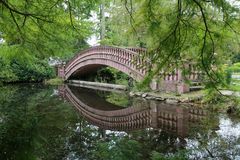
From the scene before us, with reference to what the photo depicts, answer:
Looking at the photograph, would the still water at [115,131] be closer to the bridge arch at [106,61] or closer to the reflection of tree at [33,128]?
the reflection of tree at [33,128]

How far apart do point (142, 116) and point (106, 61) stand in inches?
338

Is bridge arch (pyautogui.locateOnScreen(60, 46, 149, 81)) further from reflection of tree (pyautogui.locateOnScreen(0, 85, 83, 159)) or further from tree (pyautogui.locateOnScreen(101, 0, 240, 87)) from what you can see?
tree (pyautogui.locateOnScreen(101, 0, 240, 87))

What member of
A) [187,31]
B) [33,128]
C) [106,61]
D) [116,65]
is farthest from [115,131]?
[106,61]

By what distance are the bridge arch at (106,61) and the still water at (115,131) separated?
2.64 m

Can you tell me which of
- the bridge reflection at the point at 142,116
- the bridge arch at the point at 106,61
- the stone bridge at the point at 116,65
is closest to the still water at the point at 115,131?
the bridge reflection at the point at 142,116


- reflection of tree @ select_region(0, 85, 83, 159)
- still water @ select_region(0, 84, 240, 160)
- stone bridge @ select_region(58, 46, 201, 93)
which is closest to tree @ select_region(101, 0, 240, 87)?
still water @ select_region(0, 84, 240, 160)

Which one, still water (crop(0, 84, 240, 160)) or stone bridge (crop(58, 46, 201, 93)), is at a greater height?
stone bridge (crop(58, 46, 201, 93))

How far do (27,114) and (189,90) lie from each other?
603cm

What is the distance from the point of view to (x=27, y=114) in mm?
9938

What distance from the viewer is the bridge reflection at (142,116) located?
27.3 feet

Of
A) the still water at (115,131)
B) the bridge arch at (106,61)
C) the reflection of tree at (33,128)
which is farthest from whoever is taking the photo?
the bridge arch at (106,61)

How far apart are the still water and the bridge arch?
264cm

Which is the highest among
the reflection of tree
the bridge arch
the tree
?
the bridge arch

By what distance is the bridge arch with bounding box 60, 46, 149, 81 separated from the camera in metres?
14.9
